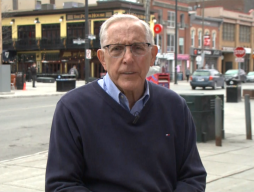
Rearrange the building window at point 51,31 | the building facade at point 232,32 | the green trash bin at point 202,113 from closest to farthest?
the green trash bin at point 202,113 → the building window at point 51,31 → the building facade at point 232,32

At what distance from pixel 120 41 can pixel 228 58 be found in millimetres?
68066

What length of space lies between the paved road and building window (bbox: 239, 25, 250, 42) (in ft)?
187

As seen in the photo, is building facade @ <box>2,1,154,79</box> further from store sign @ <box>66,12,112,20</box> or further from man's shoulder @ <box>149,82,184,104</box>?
man's shoulder @ <box>149,82,184,104</box>

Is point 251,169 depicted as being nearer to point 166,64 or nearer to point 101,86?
point 101,86

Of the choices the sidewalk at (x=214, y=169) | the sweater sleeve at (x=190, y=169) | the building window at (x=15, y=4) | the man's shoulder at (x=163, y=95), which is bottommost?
the sidewalk at (x=214, y=169)

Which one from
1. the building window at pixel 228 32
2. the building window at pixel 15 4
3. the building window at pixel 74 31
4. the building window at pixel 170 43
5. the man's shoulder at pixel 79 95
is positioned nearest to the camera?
the man's shoulder at pixel 79 95

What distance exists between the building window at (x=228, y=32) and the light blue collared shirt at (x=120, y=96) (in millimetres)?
64528

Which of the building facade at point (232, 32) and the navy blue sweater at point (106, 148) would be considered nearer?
the navy blue sweater at point (106, 148)

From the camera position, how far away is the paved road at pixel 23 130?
28.1ft

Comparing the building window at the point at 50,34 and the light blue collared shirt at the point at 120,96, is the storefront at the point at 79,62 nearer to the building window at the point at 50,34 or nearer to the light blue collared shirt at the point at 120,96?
the building window at the point at 50,34

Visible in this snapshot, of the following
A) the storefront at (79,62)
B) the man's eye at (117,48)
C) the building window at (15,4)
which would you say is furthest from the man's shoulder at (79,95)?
the building window at (15,4)

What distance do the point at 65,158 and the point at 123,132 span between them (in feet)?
1.19

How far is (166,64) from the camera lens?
54.5m

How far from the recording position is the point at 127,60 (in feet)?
8.27
